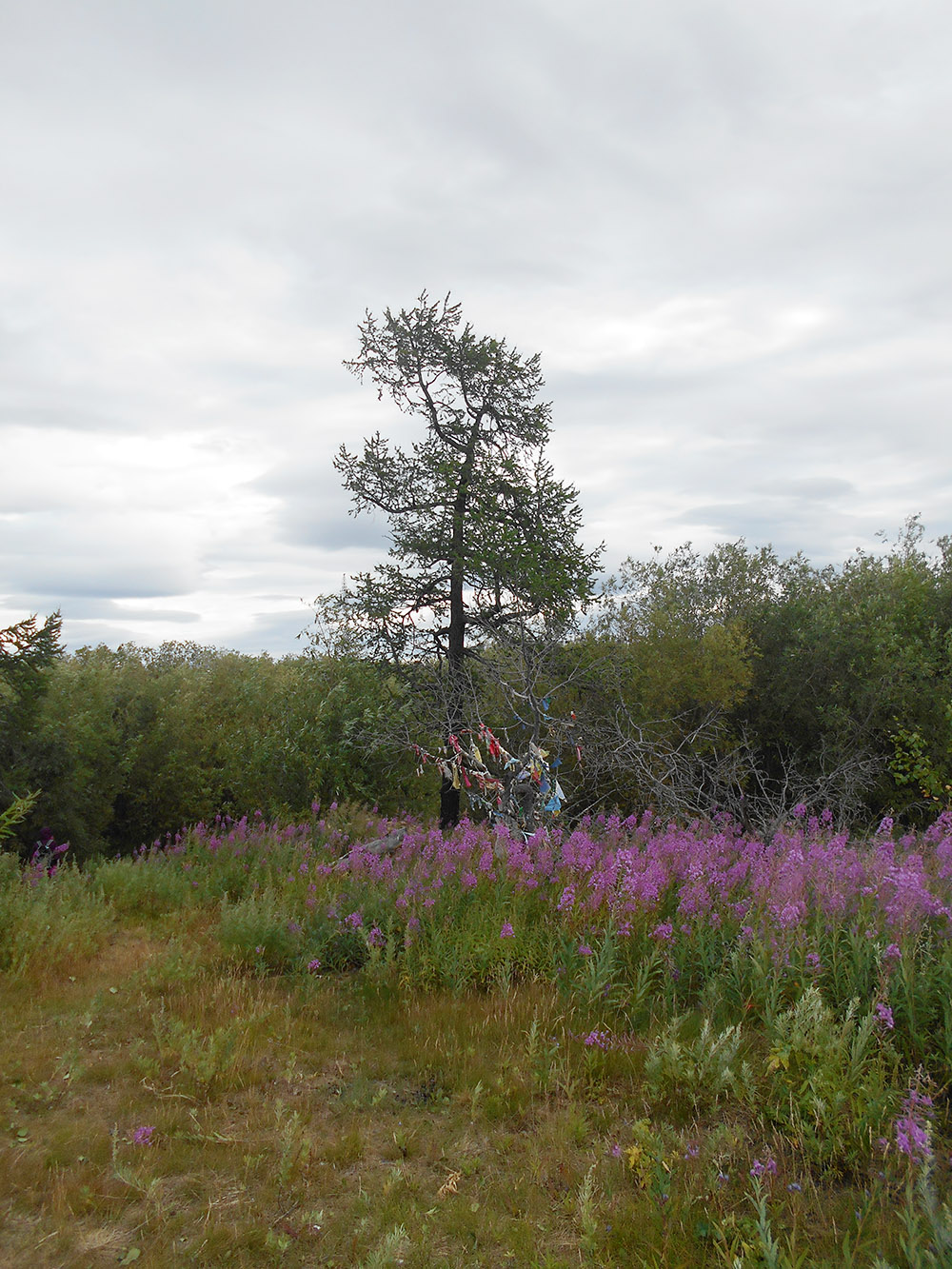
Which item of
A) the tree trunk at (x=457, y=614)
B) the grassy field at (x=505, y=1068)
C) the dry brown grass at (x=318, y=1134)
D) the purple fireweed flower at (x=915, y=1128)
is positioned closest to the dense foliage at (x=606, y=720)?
the tree trunk at (x=457, y=614)

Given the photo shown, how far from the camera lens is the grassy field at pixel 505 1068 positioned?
2.98m

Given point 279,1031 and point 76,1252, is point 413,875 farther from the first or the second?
point 76,1252

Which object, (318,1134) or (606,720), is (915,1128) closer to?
(318,1134)

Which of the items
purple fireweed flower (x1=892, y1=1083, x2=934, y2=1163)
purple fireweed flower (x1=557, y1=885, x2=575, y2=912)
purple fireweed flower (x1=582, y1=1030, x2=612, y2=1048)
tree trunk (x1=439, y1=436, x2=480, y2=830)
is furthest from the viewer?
tree trunk (x1=439, y1=436, x2=480, y2=830)

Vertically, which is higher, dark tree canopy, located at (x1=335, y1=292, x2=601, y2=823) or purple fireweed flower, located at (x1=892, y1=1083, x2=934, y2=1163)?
dark tree canopy, located at (x1=335, y1=292, x2=601, y2=823)

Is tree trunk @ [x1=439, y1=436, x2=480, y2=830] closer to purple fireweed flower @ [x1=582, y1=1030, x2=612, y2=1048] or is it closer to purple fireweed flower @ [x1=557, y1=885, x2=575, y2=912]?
purple fireweed flower @ [x1=557, y1=885, x2=575, y2=912]

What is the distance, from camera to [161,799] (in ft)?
41.8

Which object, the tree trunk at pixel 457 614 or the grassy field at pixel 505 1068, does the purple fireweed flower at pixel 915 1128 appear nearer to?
the grassy field at pixel 505 1068

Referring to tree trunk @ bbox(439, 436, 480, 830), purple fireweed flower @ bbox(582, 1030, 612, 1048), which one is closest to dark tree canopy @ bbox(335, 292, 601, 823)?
tree trunk @ bbox(439, 436, 480, 830)

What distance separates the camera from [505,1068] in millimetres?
4168

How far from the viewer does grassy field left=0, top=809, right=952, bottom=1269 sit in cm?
298

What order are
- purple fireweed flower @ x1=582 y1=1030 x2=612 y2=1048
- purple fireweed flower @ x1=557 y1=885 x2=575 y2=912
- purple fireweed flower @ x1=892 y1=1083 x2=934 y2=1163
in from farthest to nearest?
purple fireweed flower @ x1=557 y1=885 x2=575 y2=912, purple fireweed flower @ x1=582 y1=1030 x2=612 y2=1048, purple fireweed flower @ x1=892 y1=1083 x2=934 y2=1163

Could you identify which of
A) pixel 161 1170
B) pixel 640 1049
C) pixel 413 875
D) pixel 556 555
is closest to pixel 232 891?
pixel 413 875

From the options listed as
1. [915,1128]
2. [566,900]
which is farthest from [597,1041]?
[915,1128]
